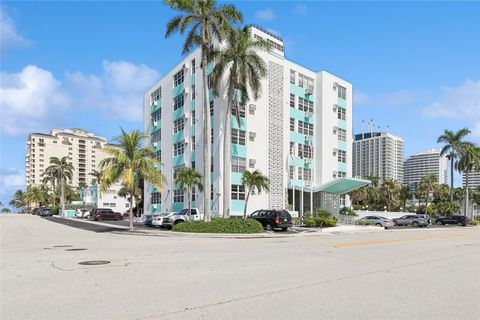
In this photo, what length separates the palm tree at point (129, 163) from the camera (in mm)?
30547

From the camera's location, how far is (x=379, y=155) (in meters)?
134

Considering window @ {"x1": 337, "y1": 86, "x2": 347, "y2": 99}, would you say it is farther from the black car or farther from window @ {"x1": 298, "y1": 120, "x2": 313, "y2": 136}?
the black car

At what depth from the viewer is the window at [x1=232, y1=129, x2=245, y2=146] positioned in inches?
1865

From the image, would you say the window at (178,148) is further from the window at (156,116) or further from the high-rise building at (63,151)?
the high-rise building at (63,151)

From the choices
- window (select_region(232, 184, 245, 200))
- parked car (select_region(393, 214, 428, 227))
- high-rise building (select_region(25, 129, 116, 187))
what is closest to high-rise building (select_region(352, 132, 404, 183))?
parked car (select_region(393, 214, 428, 227))

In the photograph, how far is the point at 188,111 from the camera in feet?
173

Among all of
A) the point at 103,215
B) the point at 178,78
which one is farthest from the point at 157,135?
the point at 103,215

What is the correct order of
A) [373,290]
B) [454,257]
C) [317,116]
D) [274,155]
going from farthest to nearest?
[317,116]
[274,155]
[454,257]
[373,290]

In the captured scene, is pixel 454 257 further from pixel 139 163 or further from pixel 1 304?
pixel 139 163

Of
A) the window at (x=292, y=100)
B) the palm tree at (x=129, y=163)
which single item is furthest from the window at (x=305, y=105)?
the palm tree at (x=129, y=163)

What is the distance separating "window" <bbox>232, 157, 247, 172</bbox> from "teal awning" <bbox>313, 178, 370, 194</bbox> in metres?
11.0

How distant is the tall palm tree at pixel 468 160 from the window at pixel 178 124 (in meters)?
45.4

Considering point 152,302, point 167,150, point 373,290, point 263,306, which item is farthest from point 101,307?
point 167,150

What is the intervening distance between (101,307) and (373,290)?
5.29 meters
